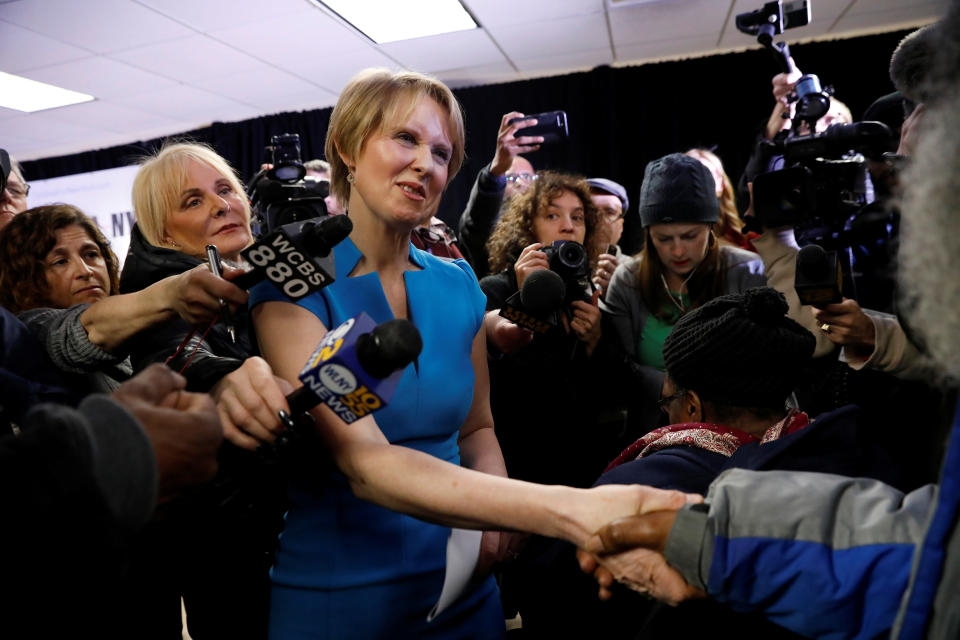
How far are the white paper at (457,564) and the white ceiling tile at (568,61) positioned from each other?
4157 mm

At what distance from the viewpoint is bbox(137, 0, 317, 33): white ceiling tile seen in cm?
329

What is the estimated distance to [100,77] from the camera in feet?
14.1

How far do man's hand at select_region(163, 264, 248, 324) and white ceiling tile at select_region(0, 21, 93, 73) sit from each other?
3404mm

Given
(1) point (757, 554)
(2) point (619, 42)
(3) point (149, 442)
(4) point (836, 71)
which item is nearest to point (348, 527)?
(3) point (149, 442)

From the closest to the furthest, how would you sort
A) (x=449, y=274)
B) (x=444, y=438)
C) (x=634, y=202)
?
(x=444, y=438)
(x=449, y=274)
(x=634, y=202)

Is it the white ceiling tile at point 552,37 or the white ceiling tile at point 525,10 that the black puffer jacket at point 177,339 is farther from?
the white ceiling tile at point 552,37

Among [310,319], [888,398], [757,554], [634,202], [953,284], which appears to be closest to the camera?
Result: [953,284]

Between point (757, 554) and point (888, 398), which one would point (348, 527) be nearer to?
point (757, 554)

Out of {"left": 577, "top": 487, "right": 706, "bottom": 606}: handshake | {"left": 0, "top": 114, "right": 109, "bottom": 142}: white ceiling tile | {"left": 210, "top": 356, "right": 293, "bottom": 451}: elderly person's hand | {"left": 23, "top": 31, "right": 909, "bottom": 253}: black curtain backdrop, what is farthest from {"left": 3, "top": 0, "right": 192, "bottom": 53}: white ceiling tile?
{"left": 577, "top": 487, "right": 706, "bottom": 606}: handshake

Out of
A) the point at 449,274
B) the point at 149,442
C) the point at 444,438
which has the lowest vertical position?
the point at 444,438

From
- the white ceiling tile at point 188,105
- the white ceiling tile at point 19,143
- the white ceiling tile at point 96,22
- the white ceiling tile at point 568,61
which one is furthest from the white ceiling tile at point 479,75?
the white ceiling tile at point 19,143

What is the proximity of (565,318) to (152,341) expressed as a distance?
1050 mm

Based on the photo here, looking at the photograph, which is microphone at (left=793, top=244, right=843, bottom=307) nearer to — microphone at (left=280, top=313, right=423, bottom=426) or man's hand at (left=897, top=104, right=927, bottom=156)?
man's hand at (left=897, top=104, right=927, bottom=156)

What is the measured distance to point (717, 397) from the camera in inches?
44.2
